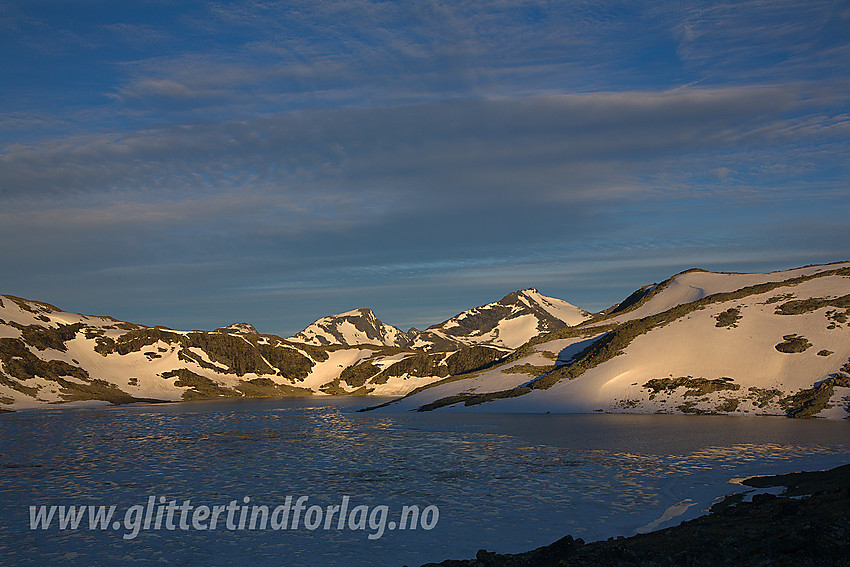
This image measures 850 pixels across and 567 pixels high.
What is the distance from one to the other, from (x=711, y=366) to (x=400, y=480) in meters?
77.6

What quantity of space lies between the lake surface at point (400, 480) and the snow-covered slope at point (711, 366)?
15.7 meters

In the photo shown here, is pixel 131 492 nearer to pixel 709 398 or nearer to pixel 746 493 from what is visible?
pixel 746 493

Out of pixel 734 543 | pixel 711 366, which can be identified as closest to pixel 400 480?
pixel 734 543

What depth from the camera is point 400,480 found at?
1532 inches

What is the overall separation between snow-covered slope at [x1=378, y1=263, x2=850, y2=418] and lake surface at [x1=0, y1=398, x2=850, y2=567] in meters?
15.7

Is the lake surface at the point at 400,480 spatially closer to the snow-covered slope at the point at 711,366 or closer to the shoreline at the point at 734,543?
the shoreline at the point at 734,543

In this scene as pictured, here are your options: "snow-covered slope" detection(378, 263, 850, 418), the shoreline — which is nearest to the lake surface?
the shoreline

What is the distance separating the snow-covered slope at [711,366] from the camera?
294 ft

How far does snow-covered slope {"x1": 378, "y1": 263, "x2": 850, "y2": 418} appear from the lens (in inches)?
3526

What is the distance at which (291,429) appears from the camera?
8244 cm

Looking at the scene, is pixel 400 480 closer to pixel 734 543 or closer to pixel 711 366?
pixel 734 543

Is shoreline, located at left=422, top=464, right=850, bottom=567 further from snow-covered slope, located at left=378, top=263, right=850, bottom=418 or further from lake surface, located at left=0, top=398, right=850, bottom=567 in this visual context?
snow-covered slope, located at left=378, top=263, right=850, bottom=418

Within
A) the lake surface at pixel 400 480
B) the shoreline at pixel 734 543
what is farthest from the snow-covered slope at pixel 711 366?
the shoreline at pixel 734 543

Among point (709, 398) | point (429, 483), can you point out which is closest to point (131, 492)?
point (429, 483)
